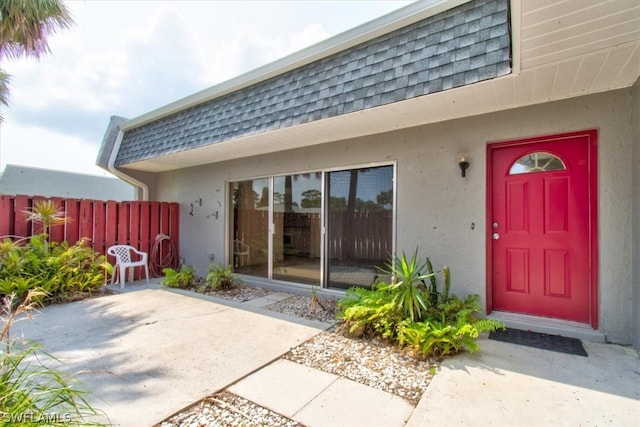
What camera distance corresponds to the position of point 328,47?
3674mm

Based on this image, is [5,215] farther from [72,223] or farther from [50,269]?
[50,269]

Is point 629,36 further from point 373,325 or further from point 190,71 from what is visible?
point 190,71

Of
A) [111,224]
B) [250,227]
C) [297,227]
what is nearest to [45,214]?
[111,224]

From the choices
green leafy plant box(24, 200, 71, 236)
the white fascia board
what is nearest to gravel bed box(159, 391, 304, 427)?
the white fascia board

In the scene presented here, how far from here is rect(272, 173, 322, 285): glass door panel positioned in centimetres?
491

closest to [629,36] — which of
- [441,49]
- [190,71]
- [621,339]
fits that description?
[441,49]

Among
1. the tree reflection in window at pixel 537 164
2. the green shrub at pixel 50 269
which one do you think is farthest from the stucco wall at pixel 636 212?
the green shrub at pixel 50 269

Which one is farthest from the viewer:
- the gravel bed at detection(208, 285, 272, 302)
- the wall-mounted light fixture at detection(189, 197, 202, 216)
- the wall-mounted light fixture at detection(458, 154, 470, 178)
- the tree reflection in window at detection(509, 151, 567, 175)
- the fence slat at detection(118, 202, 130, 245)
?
the wall-mounted light fixture at detection(189, 197, 202, 216)

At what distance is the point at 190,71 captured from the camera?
25.5ft

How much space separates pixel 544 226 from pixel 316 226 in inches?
121

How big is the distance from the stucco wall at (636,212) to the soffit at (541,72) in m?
0.26

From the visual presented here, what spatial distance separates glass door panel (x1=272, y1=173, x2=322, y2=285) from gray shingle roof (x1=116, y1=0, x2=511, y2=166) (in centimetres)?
130

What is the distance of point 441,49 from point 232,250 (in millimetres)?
5115

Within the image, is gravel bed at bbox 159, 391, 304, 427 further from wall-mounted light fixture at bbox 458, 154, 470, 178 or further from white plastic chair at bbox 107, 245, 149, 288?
white plastic chair at bbox 107, 245, 149, 288
